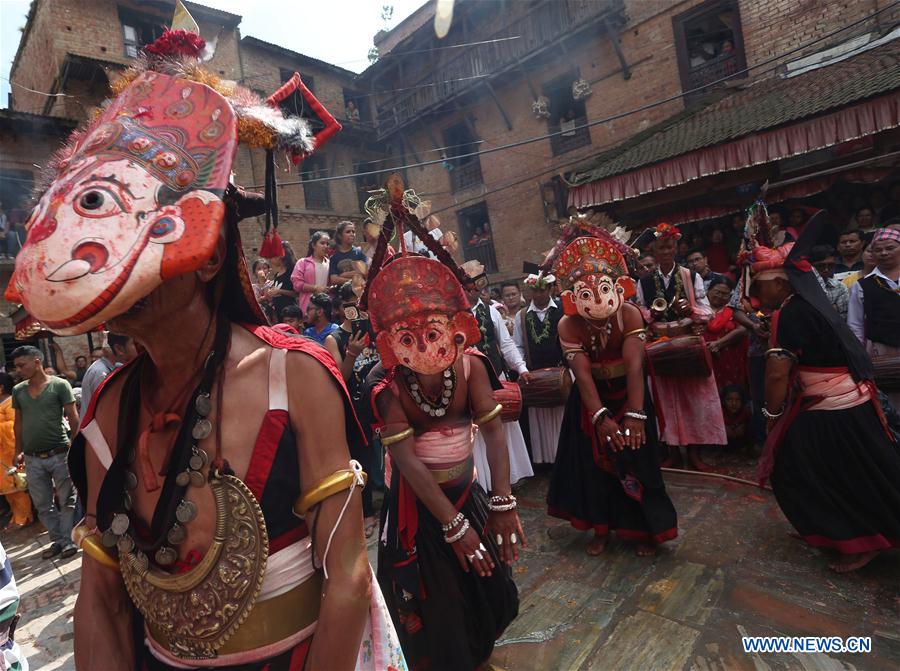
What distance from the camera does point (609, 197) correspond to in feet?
37.3

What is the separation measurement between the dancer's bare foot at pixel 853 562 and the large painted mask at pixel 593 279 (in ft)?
6.87

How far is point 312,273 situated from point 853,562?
6166 millimetres

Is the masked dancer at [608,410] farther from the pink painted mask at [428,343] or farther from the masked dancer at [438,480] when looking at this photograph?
the pink painted mask at [428,343]

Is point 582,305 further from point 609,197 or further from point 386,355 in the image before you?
point 609,197

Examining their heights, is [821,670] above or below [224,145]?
below

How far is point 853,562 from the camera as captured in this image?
3092 mm

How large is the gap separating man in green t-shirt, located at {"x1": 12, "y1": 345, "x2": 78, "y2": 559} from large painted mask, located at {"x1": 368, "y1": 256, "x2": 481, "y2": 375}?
200 inches

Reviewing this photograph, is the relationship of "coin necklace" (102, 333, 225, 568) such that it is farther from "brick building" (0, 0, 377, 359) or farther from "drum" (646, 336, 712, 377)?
"brick building" (0, 0, 377, 359)

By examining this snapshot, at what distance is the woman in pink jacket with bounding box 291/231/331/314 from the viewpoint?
6660mm

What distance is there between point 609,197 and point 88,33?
56.8ft

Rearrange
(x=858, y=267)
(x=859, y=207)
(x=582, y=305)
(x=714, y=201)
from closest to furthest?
(x=582, y=305) < (x=858, y=267) < (x=859, y=207) < (x=714, y=201)

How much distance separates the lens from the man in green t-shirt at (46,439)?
220 inches

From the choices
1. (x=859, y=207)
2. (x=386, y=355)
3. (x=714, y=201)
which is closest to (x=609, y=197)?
(x=714, y=201)

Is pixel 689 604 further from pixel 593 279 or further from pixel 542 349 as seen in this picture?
pixel 542 349
